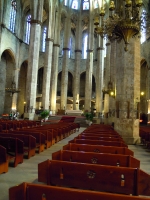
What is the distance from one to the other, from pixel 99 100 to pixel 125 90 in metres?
21.9

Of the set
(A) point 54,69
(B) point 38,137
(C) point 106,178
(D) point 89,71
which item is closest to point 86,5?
(D) point 89,71

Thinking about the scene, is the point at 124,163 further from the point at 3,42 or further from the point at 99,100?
the point at 99,100

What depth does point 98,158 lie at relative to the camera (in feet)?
10.7

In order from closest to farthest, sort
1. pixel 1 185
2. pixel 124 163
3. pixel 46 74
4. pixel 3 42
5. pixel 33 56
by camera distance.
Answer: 1. pixel 124 163
2. pixel 1 185
3. pixel 33 56
4. pixel 3 42
5. pixel 46 74

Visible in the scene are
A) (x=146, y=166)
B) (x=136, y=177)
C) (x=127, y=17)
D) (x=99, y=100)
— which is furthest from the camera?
(x=99, y=100)

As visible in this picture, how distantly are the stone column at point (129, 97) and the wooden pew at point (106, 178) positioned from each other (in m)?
7.45

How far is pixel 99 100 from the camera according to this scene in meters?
31.5

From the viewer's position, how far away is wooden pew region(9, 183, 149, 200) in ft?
4.81

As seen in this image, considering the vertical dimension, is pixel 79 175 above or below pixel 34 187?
below

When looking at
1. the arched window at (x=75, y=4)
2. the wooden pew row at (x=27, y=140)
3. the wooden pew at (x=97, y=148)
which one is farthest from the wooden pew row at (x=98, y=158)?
the arched window at (x=75, y=4)

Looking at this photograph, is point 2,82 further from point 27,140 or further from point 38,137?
point 27,140

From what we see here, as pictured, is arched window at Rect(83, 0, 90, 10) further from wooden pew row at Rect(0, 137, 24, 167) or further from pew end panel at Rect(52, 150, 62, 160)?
pew end panel at Rect(52, 150, 62, 160)

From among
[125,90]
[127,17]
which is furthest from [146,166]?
[127,17]

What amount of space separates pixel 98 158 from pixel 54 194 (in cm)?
181
